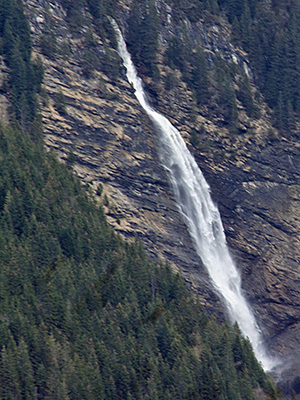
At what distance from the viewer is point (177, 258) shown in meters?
99.8

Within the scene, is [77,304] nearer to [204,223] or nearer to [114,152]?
[114,152]

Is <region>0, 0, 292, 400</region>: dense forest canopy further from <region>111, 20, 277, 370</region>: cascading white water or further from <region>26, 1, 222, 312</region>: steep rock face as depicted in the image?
<region>111, 20, 277, 370</region>: cascading white water

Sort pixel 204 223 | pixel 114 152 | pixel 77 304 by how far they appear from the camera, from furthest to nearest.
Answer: pixel 204 223 < pixel 114 152 < pixel 77 304

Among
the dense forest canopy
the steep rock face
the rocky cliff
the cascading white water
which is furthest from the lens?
the cascading white water

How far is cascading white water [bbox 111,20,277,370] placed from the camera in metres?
104

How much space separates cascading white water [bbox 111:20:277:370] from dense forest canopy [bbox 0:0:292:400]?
26.4 ft

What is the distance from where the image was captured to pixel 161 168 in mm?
103875

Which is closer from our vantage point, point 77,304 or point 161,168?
point 77,304

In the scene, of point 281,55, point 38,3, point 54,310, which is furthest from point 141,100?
point 54,310

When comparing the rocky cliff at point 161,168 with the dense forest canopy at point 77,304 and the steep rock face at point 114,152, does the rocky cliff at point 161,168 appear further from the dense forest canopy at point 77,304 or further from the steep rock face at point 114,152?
the dense forest canopy at point 77,304

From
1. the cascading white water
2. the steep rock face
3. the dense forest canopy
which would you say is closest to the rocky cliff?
the steep rock face

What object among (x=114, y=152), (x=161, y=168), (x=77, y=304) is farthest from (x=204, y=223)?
(x=77, y=304)

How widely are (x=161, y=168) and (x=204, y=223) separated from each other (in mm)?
7398

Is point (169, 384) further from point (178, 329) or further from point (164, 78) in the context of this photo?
point (164, 78)
